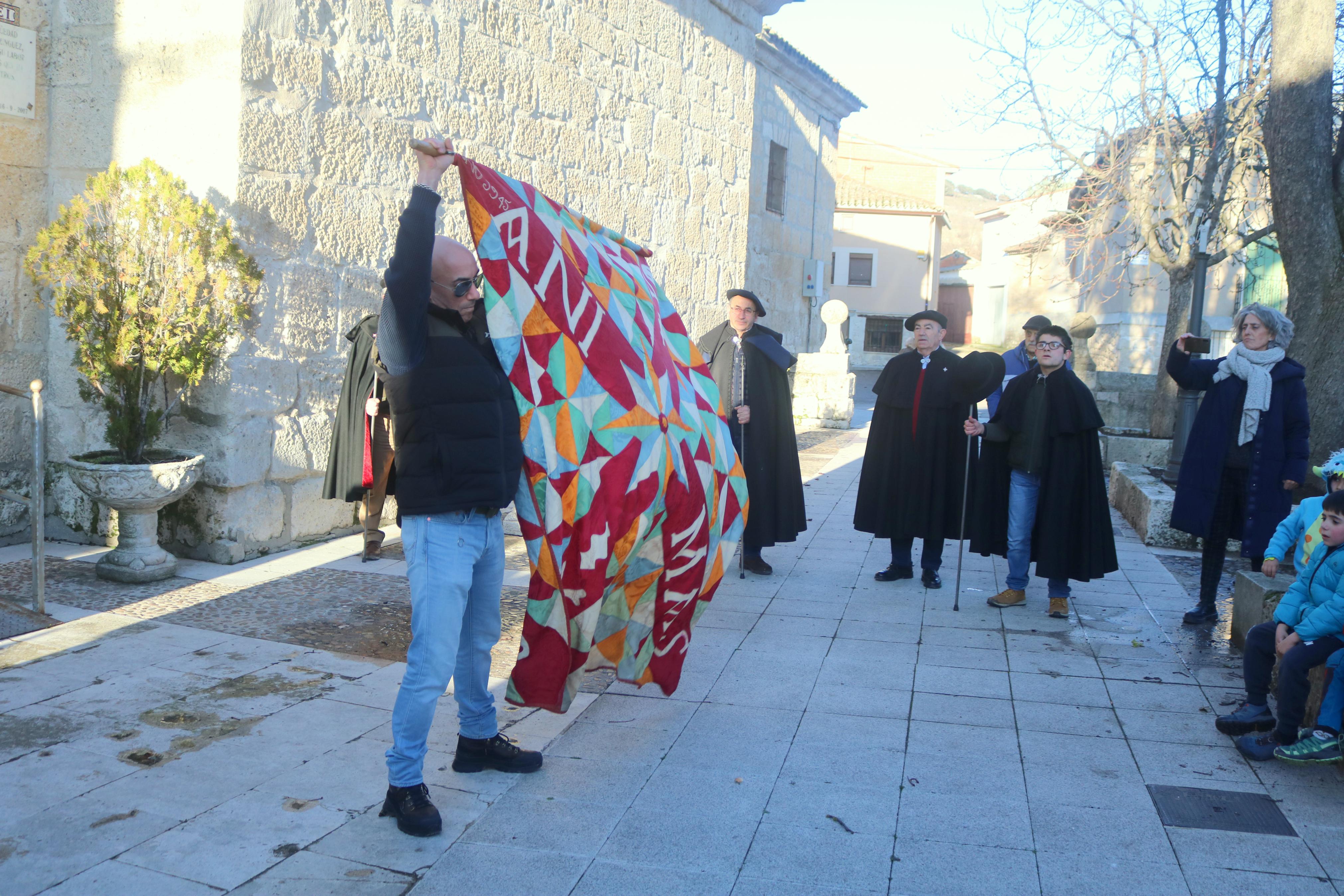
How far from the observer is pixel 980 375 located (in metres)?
6.47

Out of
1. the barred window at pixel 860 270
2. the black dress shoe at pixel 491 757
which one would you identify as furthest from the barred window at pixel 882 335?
the black dress shoe at pixel 491 757

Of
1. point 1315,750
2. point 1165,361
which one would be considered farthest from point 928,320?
point 1165,361

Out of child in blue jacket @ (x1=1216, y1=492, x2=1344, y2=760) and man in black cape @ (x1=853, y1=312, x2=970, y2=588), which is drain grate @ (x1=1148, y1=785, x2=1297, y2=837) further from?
man in black cape @ (x1=853, y1=312, x2=970, y2=588)

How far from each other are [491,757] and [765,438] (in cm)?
377

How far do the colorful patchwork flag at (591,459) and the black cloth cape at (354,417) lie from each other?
240cm

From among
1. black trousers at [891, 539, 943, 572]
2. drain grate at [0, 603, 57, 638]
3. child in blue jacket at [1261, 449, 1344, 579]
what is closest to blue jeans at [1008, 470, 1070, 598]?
black trousers at [891, 539, 943, 572]

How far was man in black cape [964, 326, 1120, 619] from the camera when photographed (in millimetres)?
6047

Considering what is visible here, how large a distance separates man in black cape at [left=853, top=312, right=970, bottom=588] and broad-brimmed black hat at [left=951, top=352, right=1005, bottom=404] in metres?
0.09

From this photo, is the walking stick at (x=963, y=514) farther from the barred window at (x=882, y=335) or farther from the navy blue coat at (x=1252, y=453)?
the barred window at (x=882, y=335)

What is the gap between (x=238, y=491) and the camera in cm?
621

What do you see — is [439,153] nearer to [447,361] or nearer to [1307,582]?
[447,361]

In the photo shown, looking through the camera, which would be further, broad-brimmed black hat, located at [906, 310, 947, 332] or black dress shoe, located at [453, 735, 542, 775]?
broad-brimmed black hat, located at [906, 310, 947, 332]

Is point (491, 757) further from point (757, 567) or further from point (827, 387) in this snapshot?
point (827, 387)

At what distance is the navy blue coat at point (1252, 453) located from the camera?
5.50m
